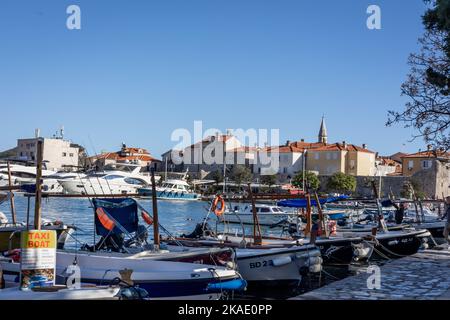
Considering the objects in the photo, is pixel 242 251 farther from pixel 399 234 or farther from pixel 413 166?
pixel 413 166

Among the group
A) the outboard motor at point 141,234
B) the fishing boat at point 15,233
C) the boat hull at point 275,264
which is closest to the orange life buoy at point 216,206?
the outboard motor at point 141,234

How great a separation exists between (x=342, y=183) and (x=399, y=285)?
82.8 metres

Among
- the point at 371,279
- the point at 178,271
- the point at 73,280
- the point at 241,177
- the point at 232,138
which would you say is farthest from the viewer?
the point at 232,138

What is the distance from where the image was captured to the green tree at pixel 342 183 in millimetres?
94750

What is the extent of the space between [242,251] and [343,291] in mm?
4301

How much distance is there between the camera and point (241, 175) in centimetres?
10231

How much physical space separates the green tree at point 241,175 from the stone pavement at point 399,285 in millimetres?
82922

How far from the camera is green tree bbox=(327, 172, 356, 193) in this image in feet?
311

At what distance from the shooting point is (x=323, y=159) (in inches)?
4331

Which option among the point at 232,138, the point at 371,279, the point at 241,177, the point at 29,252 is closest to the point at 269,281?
the point at 371,279

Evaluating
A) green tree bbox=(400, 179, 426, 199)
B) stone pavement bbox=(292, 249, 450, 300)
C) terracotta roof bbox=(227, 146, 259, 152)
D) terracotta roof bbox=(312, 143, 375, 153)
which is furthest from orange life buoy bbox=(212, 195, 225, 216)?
terracotta roof bbox=(227, 146, 259, 152)

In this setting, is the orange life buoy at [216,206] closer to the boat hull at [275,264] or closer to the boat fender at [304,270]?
the boat hull at [275,264]

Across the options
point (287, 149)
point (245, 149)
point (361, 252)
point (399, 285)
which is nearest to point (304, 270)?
point (399, 285)

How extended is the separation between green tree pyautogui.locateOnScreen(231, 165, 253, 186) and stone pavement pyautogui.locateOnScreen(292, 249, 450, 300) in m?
82.9
